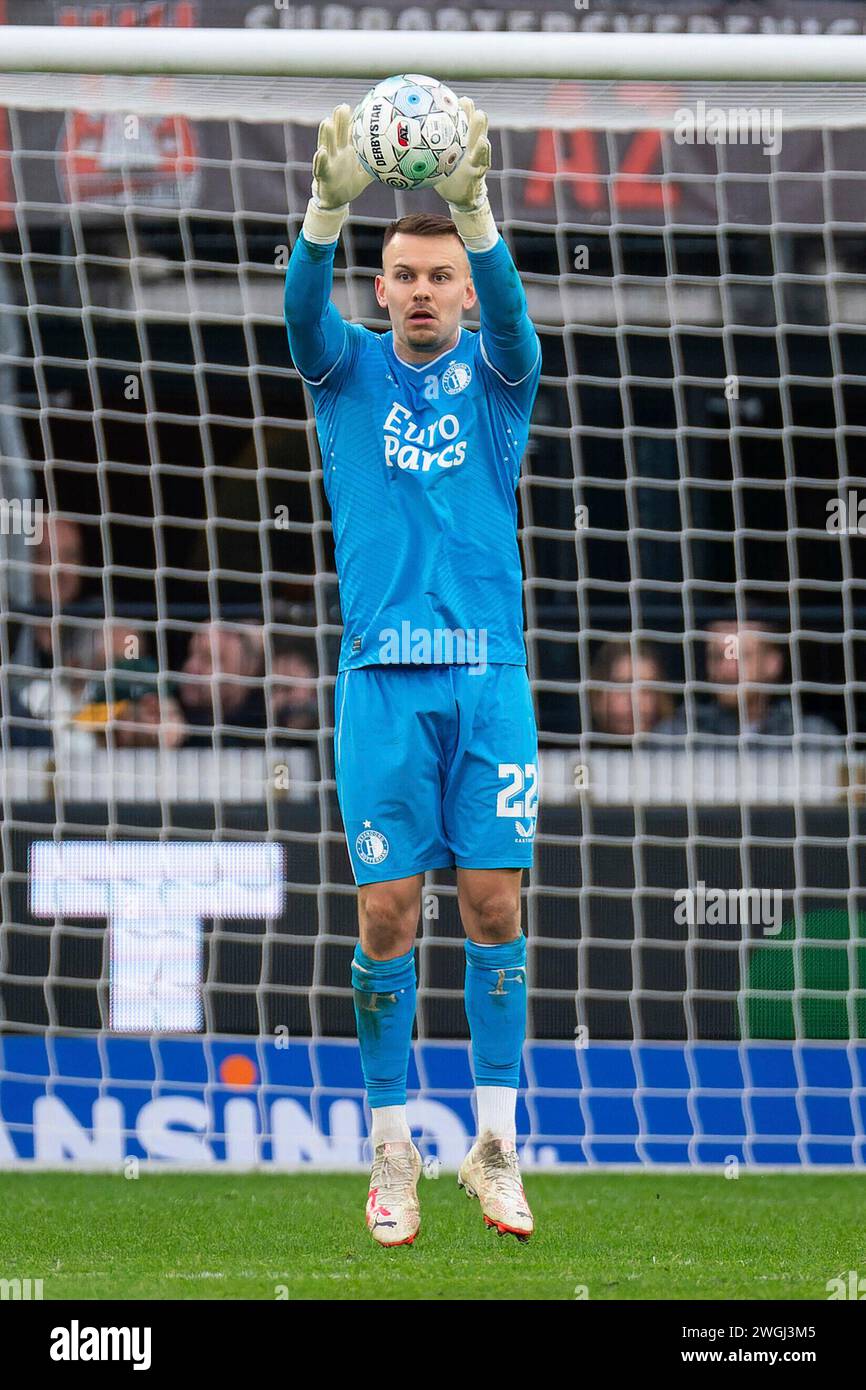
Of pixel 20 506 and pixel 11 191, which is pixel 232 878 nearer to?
pixel 20 506

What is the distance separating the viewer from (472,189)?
12.2 ft

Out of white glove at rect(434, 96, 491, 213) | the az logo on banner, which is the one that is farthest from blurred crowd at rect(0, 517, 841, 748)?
white glove at rect(434, 96, 491, 213)

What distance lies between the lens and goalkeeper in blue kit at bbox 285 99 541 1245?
3.92 meters

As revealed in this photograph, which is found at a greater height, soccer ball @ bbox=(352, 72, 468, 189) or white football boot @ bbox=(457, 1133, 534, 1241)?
soccer ball @ bbox=(352, 72, 468, 189)

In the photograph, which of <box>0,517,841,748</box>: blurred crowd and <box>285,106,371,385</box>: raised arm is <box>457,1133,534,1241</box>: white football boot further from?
<box>0,517,841,748</box>: blurred crowd

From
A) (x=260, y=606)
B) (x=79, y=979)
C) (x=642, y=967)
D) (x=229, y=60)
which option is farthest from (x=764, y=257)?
(x=79, y=979)

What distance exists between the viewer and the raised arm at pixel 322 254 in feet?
12.3

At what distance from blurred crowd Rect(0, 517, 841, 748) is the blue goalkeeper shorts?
281cm

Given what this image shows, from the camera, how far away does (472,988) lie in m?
4.06

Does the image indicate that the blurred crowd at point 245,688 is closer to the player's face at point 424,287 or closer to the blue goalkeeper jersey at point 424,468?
the blue goalkeeper jersey at point 424,468

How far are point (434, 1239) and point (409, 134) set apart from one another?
3295 mm

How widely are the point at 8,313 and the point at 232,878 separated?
2.74 metres

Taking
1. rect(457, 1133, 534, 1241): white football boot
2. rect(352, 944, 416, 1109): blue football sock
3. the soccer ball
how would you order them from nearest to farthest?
the soccer ball, rect(457, 1133, 534, 1241): white football boot, rect(352, 944, 416, 1109): blue football sock

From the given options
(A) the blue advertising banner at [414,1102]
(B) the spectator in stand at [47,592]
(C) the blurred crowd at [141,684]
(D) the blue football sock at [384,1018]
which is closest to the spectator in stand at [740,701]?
(A) the blue advertising banner at [414,1102]
